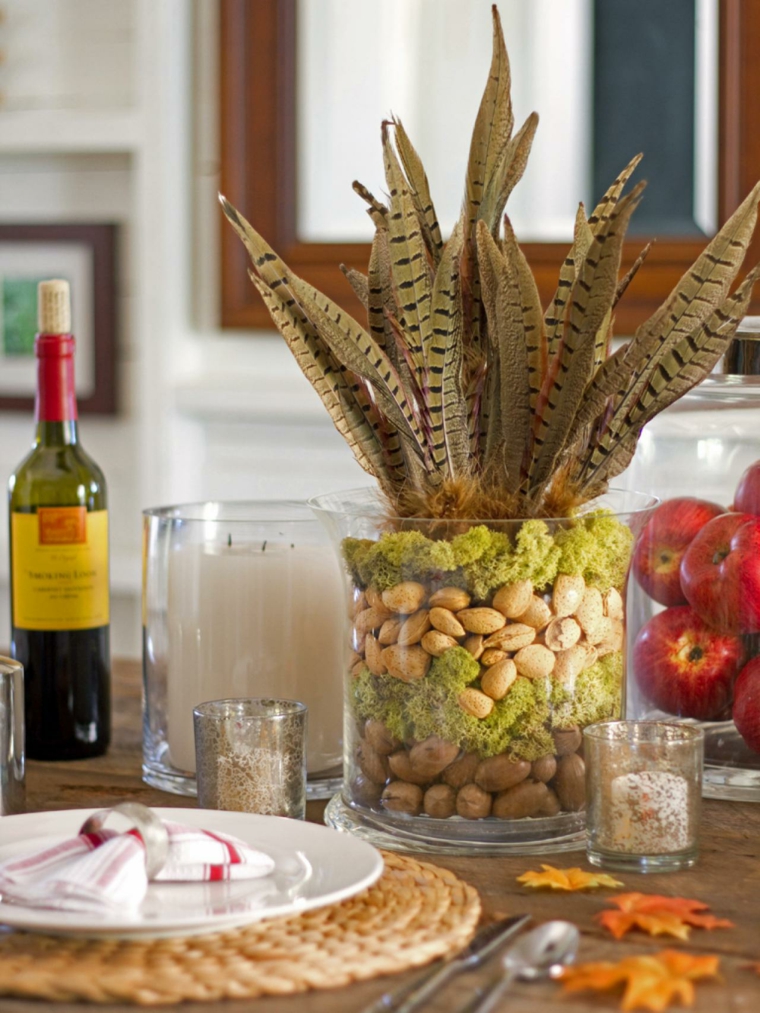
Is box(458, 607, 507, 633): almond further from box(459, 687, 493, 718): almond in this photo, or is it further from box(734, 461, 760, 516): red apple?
box(734, 461, 760, 516): red apple

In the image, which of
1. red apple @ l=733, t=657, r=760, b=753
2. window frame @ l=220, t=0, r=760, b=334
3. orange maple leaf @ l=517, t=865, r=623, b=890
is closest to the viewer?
orange maple leaf @ l=517, t=865, r=623, b=890

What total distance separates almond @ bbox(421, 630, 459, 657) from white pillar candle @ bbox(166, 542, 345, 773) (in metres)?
0.16

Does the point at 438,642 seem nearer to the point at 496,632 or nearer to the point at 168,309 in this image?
the point at 496,632

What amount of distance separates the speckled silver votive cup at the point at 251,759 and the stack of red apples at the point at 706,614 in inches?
9.6

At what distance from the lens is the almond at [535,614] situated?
0.65 meters

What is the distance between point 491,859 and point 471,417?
0.79 ft

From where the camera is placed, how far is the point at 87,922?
520mm

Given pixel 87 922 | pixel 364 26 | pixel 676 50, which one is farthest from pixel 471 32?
pixel 87 922

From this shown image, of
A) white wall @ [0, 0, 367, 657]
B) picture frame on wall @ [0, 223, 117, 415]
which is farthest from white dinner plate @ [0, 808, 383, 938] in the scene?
picture frame on wall @ [0, 223, 117, 415]

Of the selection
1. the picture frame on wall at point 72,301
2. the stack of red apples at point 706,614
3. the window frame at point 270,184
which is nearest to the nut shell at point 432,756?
the stack of red apples at point 706,614

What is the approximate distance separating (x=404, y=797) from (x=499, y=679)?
87 mm

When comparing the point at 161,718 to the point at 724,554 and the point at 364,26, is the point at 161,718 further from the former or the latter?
the point at 364,26

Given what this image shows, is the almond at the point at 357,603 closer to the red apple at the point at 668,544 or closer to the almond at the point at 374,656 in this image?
the almond at the point at 374,656

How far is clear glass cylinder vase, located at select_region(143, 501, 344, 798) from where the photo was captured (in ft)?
2.66
